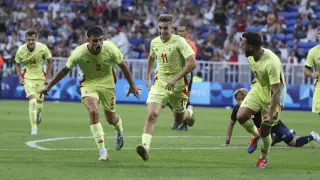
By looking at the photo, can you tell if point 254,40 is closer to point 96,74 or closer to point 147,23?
point 96,74

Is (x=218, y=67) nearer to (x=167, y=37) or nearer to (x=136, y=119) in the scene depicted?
(x=136, y=119)

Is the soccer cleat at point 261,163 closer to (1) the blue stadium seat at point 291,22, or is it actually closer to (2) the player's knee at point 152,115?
(2) the player's knee at point 152,115

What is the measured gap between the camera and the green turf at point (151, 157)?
452 inches

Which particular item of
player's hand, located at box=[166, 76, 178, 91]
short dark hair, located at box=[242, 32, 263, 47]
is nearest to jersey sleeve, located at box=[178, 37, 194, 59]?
player's hand, located at box=[166, 76, 178, 91]

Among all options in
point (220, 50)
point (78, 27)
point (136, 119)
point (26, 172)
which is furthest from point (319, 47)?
point (78, 27)

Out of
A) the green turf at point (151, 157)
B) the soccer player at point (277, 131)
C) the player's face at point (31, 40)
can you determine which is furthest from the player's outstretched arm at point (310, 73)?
the player's face at point (31, 40)

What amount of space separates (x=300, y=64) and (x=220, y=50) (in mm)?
4345

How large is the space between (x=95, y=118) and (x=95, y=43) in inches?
47.0

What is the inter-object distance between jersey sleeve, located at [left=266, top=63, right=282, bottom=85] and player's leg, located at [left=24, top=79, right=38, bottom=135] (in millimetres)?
7828

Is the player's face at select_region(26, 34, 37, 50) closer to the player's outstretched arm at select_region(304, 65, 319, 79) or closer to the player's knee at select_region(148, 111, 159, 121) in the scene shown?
the player's outstretched arm at select_region(304, 65, 319, 79)

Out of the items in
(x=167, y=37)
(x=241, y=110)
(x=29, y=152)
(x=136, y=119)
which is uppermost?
(x=167, y=37)

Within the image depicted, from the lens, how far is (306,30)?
35.3m

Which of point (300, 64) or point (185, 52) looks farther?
point (300, 64)

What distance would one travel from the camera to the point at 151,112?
527 inches
